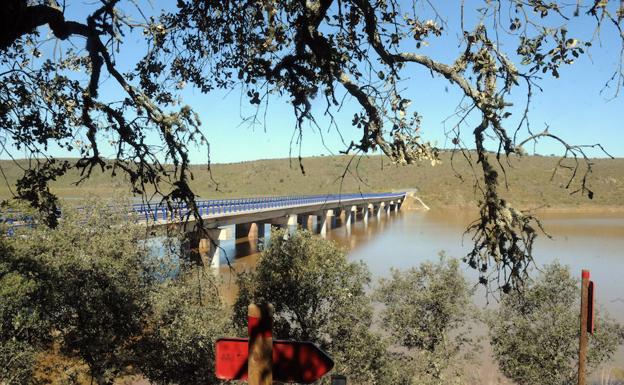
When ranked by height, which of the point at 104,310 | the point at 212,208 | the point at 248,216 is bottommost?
the point at 248,216

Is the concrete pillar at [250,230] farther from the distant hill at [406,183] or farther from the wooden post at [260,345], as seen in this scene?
the wooden post at [260,345]

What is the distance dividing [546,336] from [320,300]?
6.00 metres

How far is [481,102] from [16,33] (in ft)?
8.90

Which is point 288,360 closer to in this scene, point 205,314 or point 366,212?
point 205,314

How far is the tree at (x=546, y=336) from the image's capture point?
42.5 feet

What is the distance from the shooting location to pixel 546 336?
13117 mm

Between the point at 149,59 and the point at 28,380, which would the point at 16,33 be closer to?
the point at 149,59

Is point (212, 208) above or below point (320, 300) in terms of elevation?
above

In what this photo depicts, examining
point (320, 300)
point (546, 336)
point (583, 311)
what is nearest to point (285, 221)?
point (320, 300)

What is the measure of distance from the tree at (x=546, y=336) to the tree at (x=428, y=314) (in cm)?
113

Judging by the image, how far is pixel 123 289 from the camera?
437 inches

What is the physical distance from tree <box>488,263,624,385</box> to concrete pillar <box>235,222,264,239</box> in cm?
3864

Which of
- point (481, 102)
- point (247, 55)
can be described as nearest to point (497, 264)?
point (481, 102)

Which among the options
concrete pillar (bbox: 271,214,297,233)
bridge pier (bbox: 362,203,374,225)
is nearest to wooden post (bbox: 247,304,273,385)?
concrete pillar (bbox: 271,214,297,233)
